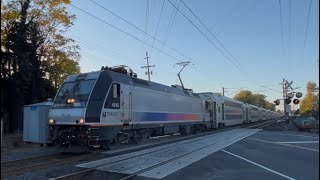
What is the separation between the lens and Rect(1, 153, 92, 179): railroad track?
11.9m

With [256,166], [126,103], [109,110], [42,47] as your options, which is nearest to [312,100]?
[256,166]

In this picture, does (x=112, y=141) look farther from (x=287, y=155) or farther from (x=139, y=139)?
(x=287, y=155)

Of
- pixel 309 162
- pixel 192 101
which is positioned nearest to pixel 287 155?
pixel 309 162

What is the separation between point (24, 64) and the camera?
27.8m

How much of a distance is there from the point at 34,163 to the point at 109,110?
457 centimetres

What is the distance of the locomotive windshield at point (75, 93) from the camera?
17.0 m

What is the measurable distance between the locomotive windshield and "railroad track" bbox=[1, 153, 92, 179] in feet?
7.55

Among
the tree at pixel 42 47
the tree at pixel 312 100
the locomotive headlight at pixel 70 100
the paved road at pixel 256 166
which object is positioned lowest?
the paved road at pixel 256 166

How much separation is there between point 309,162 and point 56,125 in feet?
35.1

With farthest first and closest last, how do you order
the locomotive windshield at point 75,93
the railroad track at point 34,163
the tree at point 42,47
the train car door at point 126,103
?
the tree at point 42,47, the train car door at point 126,103, the locomotive windshield at point 75,93, the railroad track at point 34,163

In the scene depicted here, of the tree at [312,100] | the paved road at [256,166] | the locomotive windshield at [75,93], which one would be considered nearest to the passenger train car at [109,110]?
the locomotive windshield at [75,93]

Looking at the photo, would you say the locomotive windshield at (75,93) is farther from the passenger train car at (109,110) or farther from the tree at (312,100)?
the tree at (312,100)

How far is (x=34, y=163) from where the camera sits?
45.5 feet

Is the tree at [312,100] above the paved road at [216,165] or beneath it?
above
